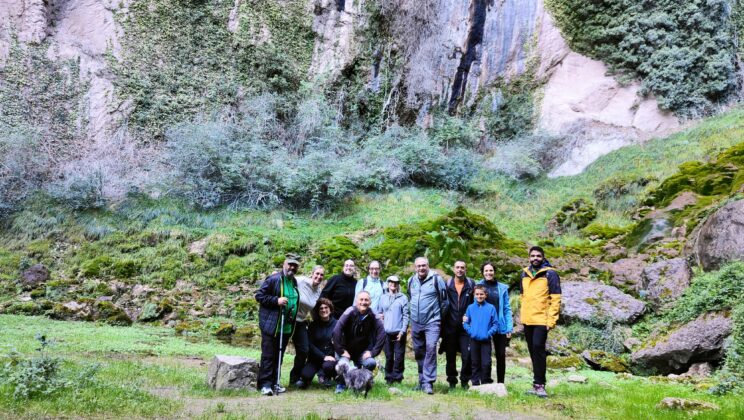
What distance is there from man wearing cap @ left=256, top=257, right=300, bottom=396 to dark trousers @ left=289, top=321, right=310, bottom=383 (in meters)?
0.23

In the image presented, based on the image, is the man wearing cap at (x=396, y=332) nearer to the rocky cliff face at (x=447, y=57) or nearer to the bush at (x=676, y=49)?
the rocky cliff face at (x=447, y=57)

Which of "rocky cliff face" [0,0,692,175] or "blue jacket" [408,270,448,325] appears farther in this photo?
"rocky cliff face" [0,0,692,175]

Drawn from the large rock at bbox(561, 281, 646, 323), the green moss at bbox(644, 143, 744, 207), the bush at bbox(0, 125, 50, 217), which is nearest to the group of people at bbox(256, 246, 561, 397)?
the large rock at bbox(561, 281, 646, 323)

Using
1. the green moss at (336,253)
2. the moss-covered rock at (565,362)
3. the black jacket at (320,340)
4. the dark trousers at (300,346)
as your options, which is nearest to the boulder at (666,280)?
the moss-covered rock at (565,362)

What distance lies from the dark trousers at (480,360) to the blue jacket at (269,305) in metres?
2.48

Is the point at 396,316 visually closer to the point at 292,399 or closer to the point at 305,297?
the point at 305,297

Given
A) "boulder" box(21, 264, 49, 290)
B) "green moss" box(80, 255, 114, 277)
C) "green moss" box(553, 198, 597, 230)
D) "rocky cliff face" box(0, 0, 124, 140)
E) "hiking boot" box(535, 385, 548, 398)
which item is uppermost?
"rocky cliff face" box(0, 0, 124, 140)

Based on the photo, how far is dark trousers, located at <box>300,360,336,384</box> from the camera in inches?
246

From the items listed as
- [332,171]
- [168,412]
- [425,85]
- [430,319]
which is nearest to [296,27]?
[425,85]

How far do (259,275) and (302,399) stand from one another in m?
9.47

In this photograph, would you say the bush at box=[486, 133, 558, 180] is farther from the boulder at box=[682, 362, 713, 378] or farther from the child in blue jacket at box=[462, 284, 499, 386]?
the child in blue jacket at box=[462, 284, 499, 386]

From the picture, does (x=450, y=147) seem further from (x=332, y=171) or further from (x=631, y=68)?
(x=631, y=68)

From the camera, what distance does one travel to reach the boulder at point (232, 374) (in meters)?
5.63

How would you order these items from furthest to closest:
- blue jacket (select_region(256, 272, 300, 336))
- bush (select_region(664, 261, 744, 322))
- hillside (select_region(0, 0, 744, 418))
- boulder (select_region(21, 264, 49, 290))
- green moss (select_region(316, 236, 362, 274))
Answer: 1. green moss (select_region(316, 236, 362, 274))
2. boulder (select_region(21, 264, 49, 290))
3. hillside (select_region(0, 0, 744, 418))
4. bush (select_region(664, 261, 744, 322))
5. blue jacket (select_region(256, 272, 300, 336))
